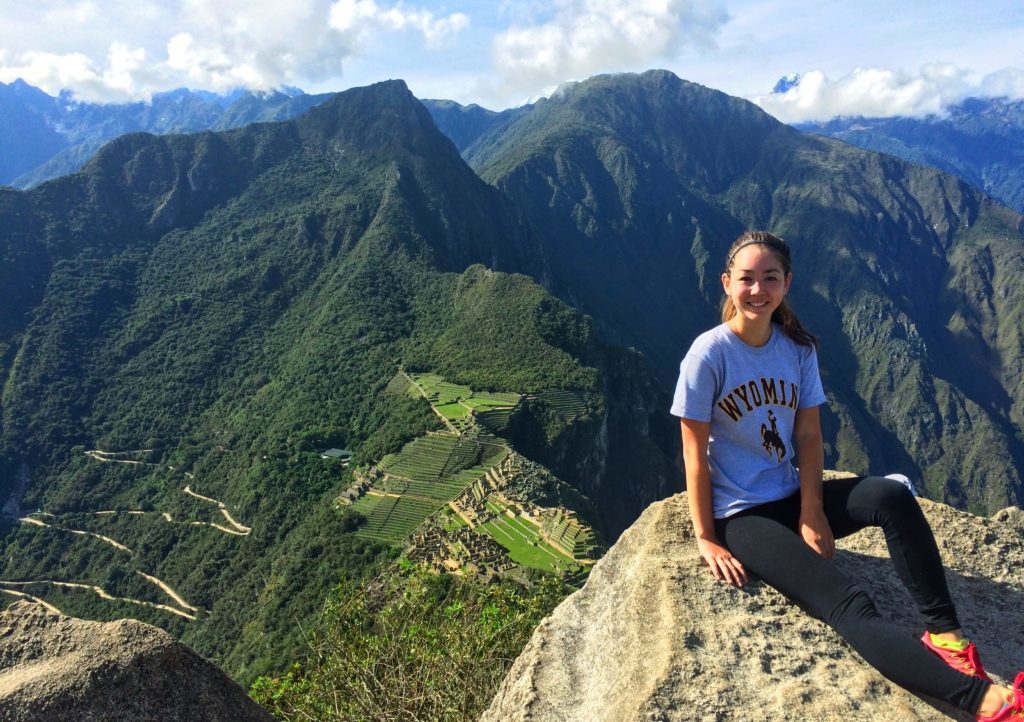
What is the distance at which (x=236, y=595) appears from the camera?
38.7m

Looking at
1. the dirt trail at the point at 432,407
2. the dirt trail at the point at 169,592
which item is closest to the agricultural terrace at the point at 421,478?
the dirt trail at the point at 432,407

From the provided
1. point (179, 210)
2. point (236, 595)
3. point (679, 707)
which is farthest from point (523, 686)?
point (179, 210)

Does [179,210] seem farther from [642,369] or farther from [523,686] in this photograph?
[523,686]

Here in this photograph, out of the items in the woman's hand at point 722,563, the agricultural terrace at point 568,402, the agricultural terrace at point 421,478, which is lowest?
the agricultural terrace at point 421,478

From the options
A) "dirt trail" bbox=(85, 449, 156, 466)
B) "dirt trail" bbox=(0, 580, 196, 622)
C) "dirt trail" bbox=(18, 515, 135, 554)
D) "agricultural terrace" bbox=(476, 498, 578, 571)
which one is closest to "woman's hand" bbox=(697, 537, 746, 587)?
"agricultural terrace" bbox=(476, 498, 578, 571)

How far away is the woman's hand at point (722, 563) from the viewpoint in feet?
15.9

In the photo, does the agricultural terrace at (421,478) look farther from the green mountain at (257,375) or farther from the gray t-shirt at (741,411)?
the gray t-shirt at (741,411)

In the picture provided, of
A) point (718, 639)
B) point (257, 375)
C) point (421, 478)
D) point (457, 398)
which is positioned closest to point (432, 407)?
point (457, 398)

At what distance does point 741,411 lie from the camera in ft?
17.1

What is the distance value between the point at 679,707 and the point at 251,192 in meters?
117

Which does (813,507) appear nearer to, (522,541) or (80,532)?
(522,541)

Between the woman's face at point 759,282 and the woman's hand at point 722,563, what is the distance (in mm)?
1841

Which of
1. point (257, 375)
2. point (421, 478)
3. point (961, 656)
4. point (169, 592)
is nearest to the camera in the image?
point (961, 656)

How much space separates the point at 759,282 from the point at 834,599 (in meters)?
2.40
